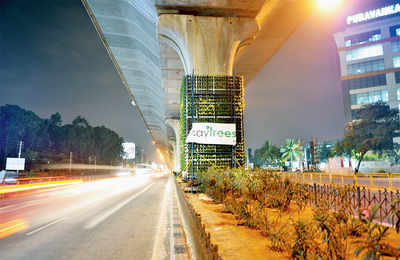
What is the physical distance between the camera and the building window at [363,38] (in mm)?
77412

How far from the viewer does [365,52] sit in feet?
254

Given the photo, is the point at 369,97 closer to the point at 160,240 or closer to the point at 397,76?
the point at 397,76

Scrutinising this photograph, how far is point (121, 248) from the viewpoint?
5598 millimetres

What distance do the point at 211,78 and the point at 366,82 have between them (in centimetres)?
7673

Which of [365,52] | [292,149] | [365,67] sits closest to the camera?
[365,67]

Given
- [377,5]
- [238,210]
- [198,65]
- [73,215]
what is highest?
[377,5]

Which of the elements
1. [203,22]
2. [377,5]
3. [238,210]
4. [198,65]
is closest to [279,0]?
[203,22]

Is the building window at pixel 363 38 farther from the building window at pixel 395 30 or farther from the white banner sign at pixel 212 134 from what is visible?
the white banner sign at pixel 212 134

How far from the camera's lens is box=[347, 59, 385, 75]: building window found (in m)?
74.3

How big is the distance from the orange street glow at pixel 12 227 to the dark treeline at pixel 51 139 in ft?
167

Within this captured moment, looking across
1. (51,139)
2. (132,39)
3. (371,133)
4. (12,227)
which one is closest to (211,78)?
(132,39)

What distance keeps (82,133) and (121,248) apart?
3046 inches

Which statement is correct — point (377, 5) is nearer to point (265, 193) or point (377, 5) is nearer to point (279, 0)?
point (279, 0)

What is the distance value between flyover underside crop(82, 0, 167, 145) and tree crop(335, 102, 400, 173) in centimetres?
3513
